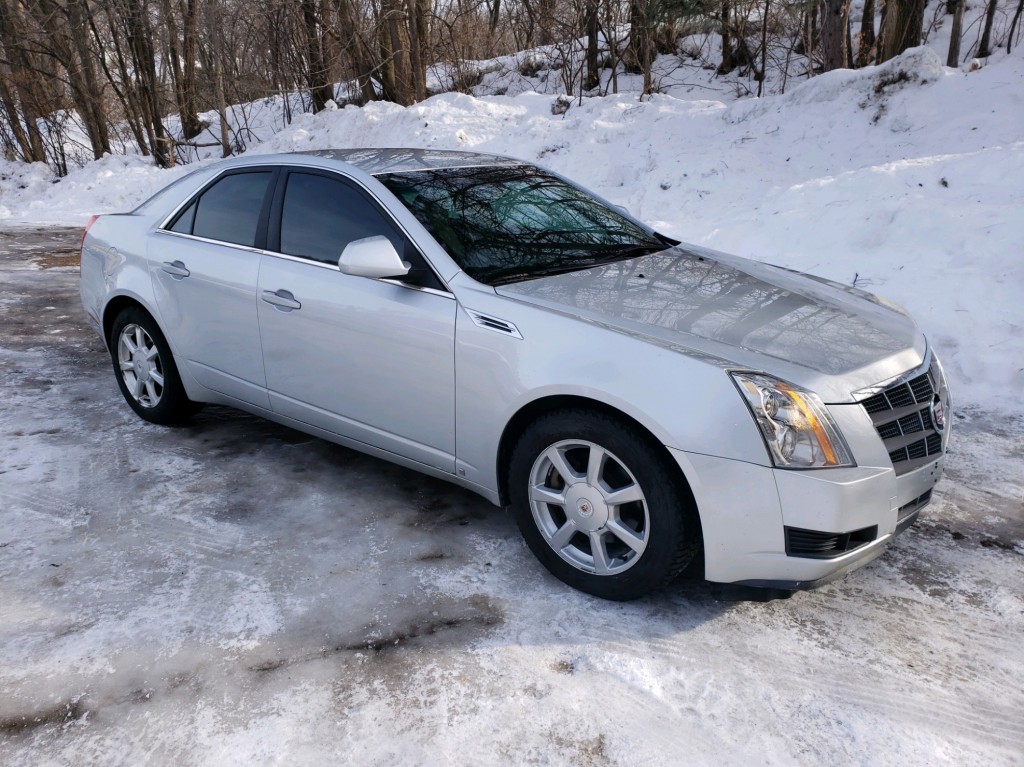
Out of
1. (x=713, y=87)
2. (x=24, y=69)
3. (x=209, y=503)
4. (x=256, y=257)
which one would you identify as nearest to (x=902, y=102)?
(x=713, y=87)

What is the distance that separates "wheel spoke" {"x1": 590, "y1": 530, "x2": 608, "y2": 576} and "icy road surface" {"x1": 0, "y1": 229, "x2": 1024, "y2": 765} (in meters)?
0.15

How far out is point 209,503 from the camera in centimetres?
401

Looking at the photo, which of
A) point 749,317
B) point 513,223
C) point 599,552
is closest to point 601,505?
point 599,552

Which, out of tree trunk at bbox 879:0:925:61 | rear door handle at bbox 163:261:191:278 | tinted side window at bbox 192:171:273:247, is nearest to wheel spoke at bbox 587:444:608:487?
tinted side window at bbox 192:171:273:247

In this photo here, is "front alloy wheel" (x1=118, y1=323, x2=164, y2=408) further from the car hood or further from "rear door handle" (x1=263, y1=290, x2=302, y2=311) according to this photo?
the car hood

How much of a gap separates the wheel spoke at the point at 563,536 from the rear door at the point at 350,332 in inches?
22.0

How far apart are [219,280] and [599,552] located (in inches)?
94.7

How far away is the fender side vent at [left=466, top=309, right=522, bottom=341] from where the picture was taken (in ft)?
10.4

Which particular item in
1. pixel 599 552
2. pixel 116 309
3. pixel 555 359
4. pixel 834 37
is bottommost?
pixel 599 552

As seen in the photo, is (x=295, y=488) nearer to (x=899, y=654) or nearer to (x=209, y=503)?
(x=209, y=503)

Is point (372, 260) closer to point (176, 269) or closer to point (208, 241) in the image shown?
point (208, 241)

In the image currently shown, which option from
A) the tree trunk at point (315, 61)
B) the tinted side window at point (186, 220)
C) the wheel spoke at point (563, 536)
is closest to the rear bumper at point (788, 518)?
the wheel spoke at point (563, 536)

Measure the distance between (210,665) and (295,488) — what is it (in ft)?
4.56

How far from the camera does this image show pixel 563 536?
3209mm
